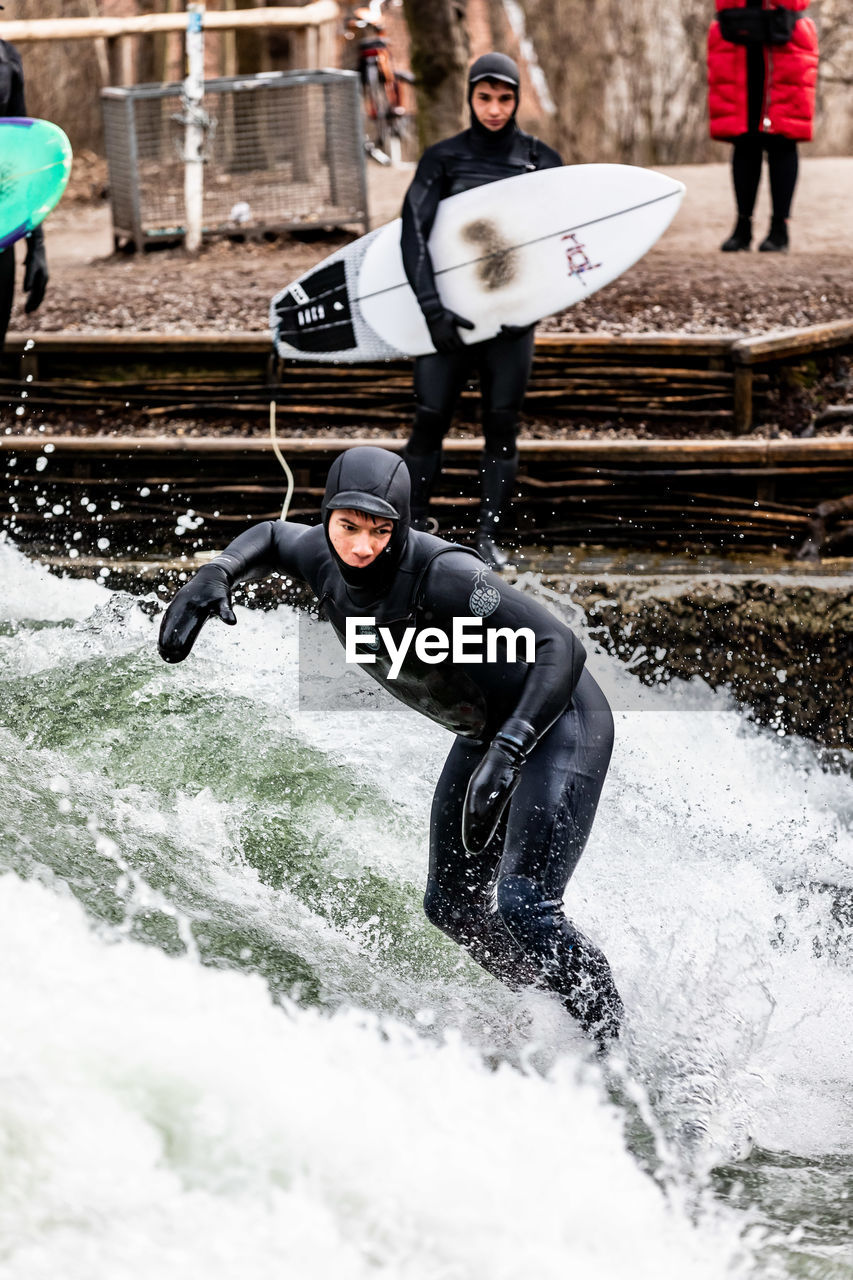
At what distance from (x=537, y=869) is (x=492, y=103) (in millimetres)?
3426

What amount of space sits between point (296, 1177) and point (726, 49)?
7139 millimetres

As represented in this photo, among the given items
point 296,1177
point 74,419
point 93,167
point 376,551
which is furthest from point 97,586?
point 93,167

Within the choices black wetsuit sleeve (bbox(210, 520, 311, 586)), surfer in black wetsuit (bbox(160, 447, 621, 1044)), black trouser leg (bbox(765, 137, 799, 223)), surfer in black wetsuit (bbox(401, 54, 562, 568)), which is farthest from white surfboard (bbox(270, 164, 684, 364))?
surfer in black wetsuit (bbox(160, 447, 621, 1044))

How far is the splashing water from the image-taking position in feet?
9.34

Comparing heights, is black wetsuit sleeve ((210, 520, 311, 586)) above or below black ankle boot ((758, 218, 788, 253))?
above

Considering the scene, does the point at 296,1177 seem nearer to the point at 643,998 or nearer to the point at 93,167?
the point at 643,998

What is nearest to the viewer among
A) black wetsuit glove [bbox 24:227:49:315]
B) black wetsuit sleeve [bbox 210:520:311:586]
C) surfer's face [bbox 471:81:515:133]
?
black wetsuit sleeve [bbox 210:520:311:586]

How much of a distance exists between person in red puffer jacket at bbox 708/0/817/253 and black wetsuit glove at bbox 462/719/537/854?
5.95 metres

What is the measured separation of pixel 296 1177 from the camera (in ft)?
9.55

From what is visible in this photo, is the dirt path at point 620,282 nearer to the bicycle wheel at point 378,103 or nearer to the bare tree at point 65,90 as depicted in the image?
the bicycle wheel at point 378,103

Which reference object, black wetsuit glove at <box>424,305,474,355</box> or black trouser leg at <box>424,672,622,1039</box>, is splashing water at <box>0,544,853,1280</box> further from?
black wetsuit glove at <box>424,305,474,355</box>

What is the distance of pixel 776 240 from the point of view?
896 centimetres

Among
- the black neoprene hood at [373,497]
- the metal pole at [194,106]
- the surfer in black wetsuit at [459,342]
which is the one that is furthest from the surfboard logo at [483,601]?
the metal pole at [194,106]

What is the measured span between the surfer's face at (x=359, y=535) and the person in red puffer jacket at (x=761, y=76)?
5833 millimetres
